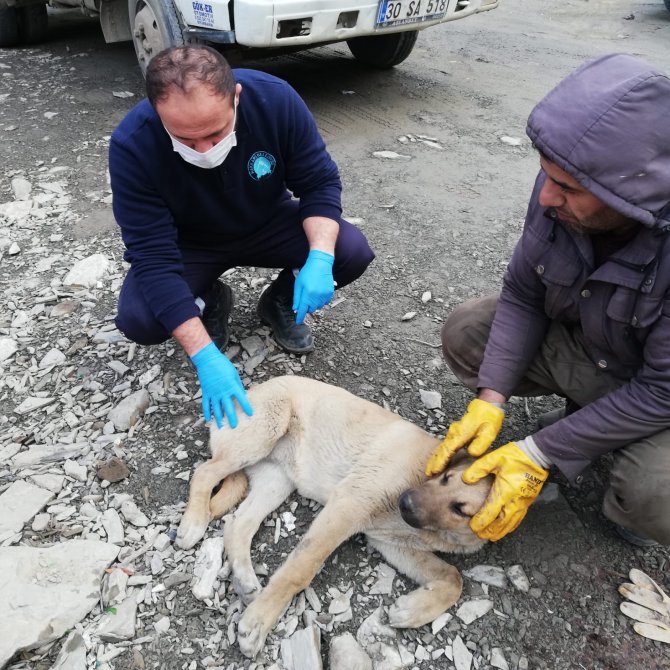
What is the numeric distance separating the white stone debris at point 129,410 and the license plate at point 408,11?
4272mm

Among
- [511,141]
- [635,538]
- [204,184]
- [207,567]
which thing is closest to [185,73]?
[204,184]

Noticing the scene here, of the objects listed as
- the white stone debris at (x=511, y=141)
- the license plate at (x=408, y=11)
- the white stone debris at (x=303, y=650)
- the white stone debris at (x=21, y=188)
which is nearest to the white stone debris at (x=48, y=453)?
the white stone debris at (x=303, y=650)

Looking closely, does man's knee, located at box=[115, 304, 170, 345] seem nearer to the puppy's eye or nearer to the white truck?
the puppy's eye

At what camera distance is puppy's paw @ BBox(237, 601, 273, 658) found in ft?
7.55

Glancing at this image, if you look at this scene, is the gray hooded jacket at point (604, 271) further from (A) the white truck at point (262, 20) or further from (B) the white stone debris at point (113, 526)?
(A) the white truck at point (262, 20)

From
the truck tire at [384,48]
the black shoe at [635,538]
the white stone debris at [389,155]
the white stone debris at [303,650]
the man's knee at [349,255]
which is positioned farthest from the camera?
the truck tire at [384,48]

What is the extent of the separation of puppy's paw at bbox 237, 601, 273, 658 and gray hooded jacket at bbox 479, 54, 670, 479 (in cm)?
128

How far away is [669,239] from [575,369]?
804mm

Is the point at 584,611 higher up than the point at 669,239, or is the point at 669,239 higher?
the point at 669,239

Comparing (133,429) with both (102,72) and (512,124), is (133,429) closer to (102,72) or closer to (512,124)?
(512,124)

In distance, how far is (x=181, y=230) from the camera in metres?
3.27

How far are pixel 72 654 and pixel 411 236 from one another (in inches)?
140

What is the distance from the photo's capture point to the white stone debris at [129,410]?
3.19 metres

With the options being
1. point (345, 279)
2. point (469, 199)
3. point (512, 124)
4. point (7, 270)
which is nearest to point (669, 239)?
point (345, 279)
